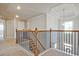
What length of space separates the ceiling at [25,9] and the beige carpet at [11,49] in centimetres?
47

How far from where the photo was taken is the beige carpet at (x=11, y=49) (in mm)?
1729

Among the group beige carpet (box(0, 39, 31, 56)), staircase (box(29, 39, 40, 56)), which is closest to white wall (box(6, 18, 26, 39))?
beige carpet (box(0, 39, 31, 56))

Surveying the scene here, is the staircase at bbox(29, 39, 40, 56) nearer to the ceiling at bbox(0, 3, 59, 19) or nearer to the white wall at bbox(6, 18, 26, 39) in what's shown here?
the white wall at bbox(6, 18, 26, 39)

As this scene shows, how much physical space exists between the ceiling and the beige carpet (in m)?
0.47

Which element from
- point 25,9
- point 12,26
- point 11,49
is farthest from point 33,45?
point 25,9

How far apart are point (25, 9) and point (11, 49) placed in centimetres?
71

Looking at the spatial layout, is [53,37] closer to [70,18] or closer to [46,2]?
[70,18]

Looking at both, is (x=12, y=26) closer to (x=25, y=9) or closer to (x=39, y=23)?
(x=25, y=9)

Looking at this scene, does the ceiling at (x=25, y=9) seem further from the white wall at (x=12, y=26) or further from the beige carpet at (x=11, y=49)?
the beige carpet at (x=11, y=49)

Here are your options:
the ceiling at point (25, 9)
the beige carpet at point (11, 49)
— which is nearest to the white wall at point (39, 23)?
the ceiling at point (25, 9)

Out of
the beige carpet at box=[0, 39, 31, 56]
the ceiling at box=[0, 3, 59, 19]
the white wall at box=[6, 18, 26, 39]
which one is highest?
the ceiling at box=[0, 3, 59, 19]

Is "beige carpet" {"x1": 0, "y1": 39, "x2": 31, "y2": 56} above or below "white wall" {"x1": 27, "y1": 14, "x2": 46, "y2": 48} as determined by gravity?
below

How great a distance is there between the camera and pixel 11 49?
5.78 ft

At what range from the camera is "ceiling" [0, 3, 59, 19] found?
1.72 meters
